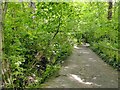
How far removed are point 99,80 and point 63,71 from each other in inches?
57.5

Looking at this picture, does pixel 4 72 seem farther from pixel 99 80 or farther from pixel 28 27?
pixel 99 80

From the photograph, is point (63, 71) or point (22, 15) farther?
point (63, 71)

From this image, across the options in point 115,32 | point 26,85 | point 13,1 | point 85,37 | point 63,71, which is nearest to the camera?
point 13,1

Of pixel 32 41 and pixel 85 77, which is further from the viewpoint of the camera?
pixel 85 77

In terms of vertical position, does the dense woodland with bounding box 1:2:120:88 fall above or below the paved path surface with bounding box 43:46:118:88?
above

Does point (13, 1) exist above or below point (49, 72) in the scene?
above

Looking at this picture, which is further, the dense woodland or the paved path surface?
the paved path surface

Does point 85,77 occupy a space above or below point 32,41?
below

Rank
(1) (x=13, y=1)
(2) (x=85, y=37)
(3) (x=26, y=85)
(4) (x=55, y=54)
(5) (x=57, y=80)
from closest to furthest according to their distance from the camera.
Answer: (1) (x=13, y=1), (3) (x=26, y=85), (5) (x=57, y=80), (4) (x=55, y=54), (2) (x=85, y=37)

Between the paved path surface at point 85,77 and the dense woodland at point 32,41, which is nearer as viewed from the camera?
the dense woodland at point 32,41

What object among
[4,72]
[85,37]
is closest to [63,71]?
[4,72]

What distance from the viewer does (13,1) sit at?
4.85 meters

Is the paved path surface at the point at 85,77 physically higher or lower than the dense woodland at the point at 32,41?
lower

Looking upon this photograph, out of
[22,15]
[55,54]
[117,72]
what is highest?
[22,15]
